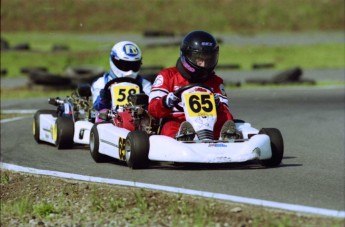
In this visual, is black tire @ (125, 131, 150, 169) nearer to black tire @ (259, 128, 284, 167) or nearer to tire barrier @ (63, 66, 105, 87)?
black tire @ (259, 128, 284, 167)

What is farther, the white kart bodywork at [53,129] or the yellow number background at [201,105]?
the white kart bodywork at [53,129]

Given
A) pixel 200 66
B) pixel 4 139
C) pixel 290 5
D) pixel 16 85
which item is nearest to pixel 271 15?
pixel 290 5

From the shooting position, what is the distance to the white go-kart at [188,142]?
26.4 ft

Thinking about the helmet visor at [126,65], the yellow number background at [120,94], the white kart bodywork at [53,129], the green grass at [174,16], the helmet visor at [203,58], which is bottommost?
the green grass at [174,16]

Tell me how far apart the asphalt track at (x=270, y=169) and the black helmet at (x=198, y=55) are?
1066 millimetres

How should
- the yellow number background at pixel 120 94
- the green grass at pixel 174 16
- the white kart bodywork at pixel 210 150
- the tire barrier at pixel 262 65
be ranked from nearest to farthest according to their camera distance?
the white kart bodywork at pixel 210 150 → the yellow number background at pixel 120 94 → the tire barrier at pixel 262 65 → the green grass at pixel 174 16

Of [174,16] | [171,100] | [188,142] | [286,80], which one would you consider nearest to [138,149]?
[188,142]

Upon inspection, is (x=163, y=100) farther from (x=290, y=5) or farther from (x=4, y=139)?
(x=290, y=5)

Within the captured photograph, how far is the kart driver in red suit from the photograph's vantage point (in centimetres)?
883

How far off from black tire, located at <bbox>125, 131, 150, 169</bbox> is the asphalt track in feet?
0.28

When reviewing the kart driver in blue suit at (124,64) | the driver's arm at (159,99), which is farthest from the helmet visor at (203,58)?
the kart driver in blue suit at (124,64)

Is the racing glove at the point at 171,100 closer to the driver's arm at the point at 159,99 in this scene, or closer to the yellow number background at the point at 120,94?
the driver's arm at the point at 159,99

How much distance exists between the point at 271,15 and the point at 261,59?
1087 cm

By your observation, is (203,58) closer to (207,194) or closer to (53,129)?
(207,194)
